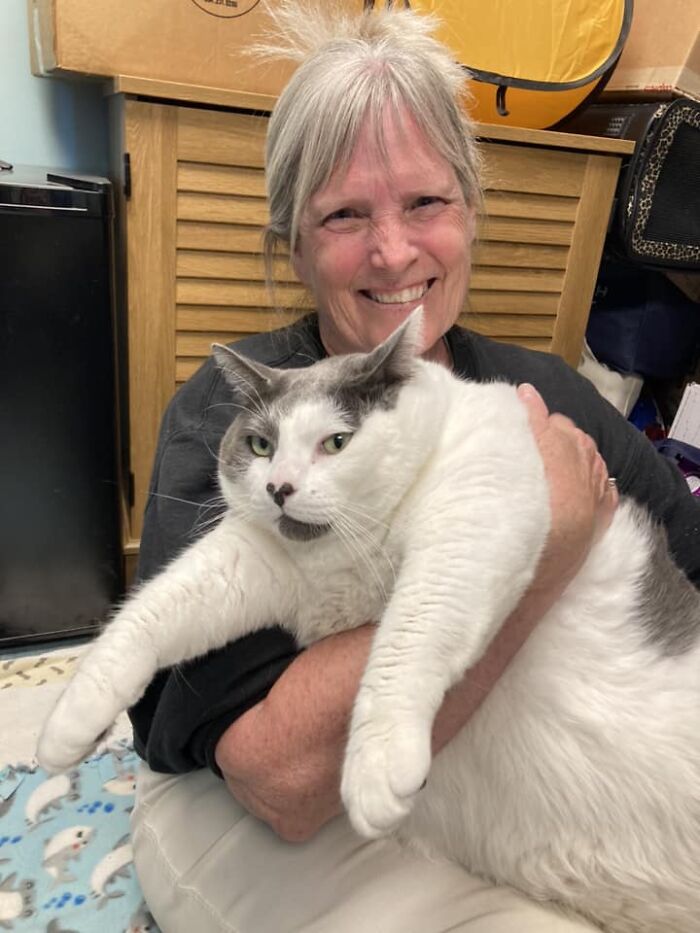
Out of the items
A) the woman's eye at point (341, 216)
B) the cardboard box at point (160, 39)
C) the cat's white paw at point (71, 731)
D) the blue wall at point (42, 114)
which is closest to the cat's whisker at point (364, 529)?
the cat's white paw at point (71, 731)

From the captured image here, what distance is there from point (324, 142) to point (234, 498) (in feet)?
2.15

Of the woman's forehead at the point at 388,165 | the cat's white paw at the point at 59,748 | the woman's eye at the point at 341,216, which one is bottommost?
the cat's white paw at the point at 59,748

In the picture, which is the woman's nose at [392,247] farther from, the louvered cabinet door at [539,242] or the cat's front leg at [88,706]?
the louvered cabinet door at [539,242]

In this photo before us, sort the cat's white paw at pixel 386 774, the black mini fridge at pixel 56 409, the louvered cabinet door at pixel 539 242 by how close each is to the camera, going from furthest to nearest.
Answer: the louvered cabinet door at pixel 539 242
the black mini fridge at pixel 56 409
the cat's white paw at pixel 386 774

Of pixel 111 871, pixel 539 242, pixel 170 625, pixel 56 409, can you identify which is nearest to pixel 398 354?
pixel 170 625

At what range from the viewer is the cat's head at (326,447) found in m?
0.92

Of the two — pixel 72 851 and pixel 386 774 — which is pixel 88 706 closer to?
pixel 386 774

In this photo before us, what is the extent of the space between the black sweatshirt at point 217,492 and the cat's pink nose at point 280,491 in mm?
246

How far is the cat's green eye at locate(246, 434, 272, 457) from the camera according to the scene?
1.01 metres

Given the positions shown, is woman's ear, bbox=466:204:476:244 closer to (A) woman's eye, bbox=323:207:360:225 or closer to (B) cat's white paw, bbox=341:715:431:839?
(A) woman's eye, bbox=323:207:360:225

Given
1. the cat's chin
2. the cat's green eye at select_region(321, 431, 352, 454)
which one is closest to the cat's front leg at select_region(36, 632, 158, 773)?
the cat's chin

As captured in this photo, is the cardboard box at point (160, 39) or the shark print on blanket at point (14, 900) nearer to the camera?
the shark print on blanket at point (14, 900)

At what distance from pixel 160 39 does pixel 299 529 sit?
60.6 inches

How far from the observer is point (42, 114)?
2.41 meters
